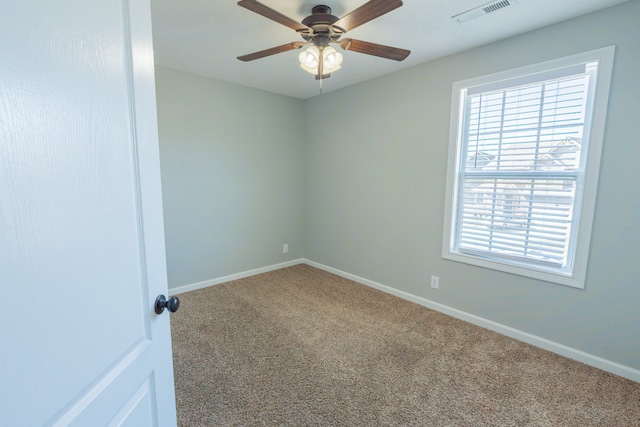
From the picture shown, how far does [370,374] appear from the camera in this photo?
204cm

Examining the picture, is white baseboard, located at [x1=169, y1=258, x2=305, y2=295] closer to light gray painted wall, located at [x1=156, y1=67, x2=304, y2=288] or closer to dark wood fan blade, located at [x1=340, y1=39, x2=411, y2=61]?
light gray painted wall, located at [x1=156, y1=67, x2=304, y2=288]

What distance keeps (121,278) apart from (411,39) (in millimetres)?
2618

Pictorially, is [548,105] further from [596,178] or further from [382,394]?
[382,394]

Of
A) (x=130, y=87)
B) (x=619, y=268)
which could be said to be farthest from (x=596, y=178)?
(x=130, y=87)

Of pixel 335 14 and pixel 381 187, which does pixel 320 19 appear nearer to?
pixel 335 14

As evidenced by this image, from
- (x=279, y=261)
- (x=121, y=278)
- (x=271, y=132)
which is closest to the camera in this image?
(x=121, y=278)

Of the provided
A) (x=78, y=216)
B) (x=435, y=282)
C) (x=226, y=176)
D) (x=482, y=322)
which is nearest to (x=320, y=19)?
(x=78, y=216)

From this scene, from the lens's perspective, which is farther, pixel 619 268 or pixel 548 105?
pixel 548 105

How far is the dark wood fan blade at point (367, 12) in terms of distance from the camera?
1.46m

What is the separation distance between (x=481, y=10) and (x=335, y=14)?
99cm

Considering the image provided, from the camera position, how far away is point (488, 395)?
1.84m

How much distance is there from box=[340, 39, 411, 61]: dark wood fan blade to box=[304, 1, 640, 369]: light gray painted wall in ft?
3.43

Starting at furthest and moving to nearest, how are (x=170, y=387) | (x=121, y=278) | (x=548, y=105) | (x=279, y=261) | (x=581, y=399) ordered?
(x=279, y=261) < (x=548, y=105) < (x=581, y=399) < (x=170, y=387) < (x=121, y=278)

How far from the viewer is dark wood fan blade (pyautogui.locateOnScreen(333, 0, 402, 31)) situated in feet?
4.80
